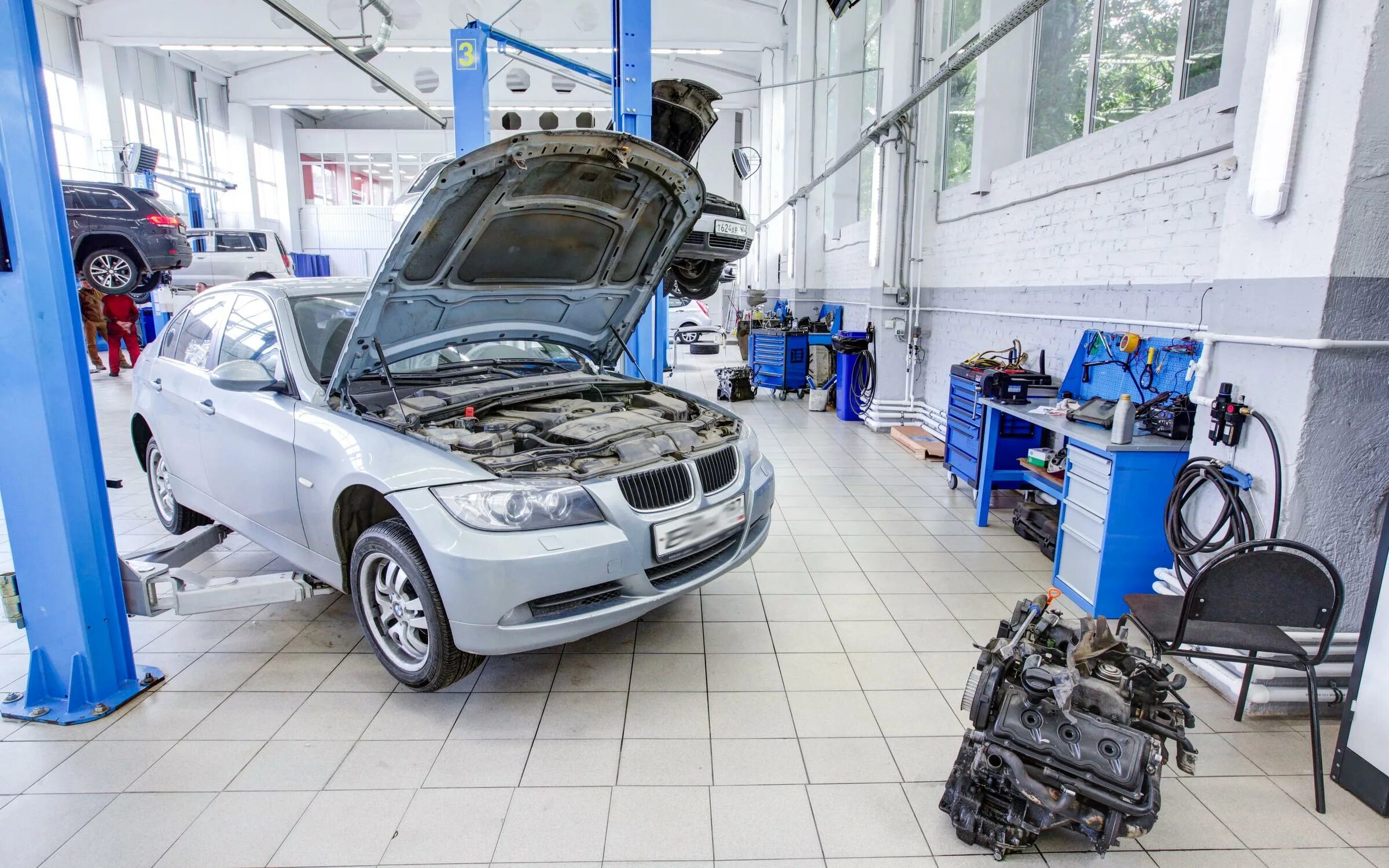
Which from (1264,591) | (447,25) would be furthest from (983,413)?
Result: (447,25)

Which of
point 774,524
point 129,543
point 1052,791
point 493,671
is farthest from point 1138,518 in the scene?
point 129,543

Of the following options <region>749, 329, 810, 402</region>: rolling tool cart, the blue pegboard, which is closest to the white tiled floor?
the blue pegboard

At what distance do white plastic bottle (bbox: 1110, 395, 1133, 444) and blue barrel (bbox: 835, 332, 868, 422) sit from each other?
5.15 m

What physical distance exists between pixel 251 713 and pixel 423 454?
1138 millimetres

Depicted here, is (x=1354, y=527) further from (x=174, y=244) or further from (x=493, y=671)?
(x=174, y=244)

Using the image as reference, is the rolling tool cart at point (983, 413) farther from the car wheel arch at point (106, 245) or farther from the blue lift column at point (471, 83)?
the car wheel arch at point (106, 245)

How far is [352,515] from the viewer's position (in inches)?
106

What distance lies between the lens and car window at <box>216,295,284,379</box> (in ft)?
9.71

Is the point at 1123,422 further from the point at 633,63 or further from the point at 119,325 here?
the point at 119,325

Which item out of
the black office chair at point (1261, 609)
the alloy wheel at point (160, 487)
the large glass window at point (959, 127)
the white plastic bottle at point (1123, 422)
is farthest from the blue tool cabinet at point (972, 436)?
the alloy wheel at point (160, 487)

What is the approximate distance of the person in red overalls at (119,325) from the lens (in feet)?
35.3

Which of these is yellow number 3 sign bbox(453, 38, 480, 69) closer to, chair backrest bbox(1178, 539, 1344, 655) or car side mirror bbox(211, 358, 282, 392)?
car side mirror bbox(211, 358, 282, 392)

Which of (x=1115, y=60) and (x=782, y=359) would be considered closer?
(x=1115, y=60)

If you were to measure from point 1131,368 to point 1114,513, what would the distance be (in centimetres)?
132
